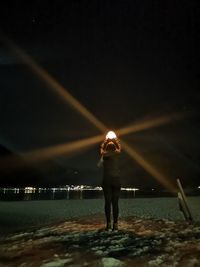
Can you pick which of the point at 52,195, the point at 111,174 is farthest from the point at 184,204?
the point at 52,195

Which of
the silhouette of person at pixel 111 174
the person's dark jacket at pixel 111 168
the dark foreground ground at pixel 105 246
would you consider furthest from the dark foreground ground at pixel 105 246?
the person's dark jacket at pixel 111 168

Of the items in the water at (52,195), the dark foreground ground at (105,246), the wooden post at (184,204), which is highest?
the water at (52,195)

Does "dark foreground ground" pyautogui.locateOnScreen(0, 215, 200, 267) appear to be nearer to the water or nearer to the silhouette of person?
the silhouette of person

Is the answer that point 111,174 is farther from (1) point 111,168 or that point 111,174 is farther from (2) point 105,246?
(2) point 105,246

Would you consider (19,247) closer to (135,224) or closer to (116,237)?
(116,237)

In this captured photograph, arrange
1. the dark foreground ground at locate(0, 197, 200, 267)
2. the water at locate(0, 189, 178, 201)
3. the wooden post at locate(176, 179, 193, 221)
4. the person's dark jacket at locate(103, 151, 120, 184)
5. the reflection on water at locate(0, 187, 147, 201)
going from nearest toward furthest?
the dark foreground ground at locate(0, 197, 200, 267), the person's dark jacket at locate(103, 151, 120, 184), the wooden post at locate(176, 179, 193, 221), the water at locate(0, 189, 178, 201), the reflection on water at locate(0, 187, 147, 201)

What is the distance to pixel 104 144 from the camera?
36.2 ft

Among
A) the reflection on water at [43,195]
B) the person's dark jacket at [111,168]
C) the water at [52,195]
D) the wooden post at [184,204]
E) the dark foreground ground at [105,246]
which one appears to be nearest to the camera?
the dark foreground ground at [105,246]

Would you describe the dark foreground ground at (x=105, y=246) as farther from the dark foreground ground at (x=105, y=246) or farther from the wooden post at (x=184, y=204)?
the wooden post at (x=184, y=204)

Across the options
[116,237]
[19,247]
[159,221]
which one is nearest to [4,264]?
[19,247]

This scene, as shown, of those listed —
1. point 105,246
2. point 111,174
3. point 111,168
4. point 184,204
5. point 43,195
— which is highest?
point 43,195

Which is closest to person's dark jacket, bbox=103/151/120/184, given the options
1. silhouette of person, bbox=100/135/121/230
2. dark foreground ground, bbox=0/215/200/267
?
silhouette of person, bbox=100/135/121/230

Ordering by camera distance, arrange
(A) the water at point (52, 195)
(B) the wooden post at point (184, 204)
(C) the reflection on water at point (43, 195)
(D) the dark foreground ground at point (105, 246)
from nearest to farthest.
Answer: (D) the dark foreground ground at point (105, 246) < (B) the wooden post at point (184, 204) < (A) the water at point (52, 195) < (C) the reflection on water at point (43, 195)

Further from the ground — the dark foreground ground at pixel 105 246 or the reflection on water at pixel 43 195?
the reflection on water at pixel 43 195
